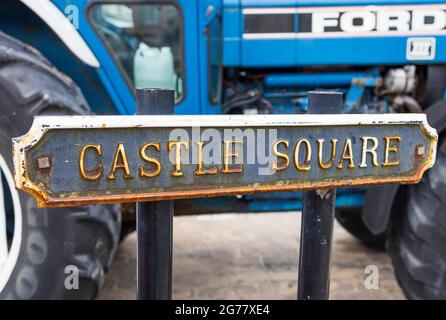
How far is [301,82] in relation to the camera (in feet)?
7.84

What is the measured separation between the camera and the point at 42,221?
1.72 meters

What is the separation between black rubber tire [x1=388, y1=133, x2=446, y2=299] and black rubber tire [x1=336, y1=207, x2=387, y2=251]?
880 millimetres

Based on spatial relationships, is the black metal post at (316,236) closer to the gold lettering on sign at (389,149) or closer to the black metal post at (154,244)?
the gold lettering on sign at (389,149)

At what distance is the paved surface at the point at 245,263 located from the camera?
8.73 feet

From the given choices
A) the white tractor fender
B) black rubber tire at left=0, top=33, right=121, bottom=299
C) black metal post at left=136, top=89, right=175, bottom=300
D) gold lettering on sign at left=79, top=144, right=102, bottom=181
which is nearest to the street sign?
gold lettering on sign at left=79, top=144, right=102, bottom=181

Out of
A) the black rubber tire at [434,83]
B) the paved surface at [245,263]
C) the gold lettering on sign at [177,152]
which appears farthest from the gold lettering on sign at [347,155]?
the black rubber tire at [434,83]

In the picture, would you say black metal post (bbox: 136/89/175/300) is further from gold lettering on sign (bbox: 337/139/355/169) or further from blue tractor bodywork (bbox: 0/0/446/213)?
blue tractor bodywork (bbox: 0/0/446/213)

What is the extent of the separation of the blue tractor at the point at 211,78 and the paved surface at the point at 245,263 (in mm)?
442

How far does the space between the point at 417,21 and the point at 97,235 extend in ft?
5.45

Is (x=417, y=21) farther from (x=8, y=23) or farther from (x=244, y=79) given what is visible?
(x=8, y=23)
